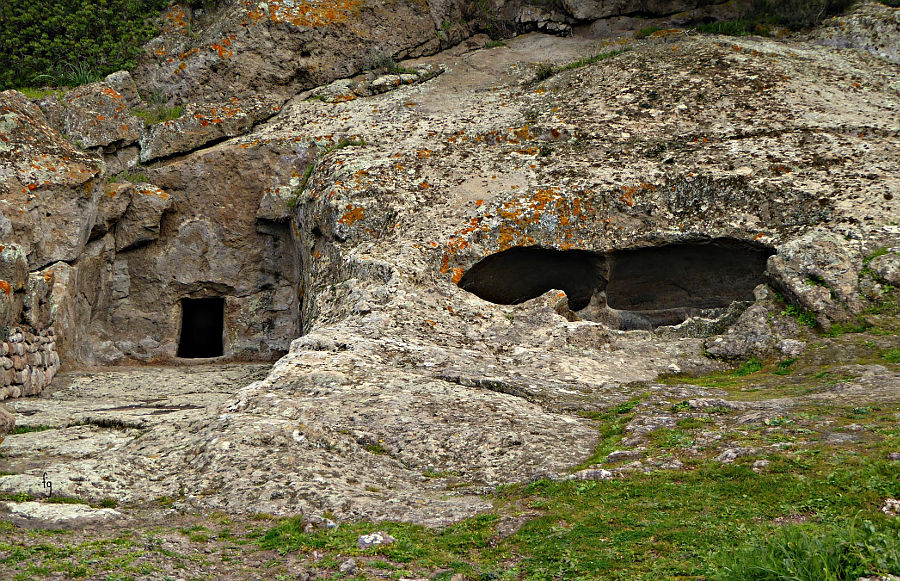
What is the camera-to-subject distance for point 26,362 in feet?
37.1

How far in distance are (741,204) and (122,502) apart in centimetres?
1034

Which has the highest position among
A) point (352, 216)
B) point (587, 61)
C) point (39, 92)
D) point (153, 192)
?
point (587, 61)

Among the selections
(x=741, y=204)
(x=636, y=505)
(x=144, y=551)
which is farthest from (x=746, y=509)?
(x=741, y=204)

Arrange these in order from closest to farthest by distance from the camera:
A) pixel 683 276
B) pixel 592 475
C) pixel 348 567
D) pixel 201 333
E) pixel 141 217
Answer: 1. pixel 348 567
2. pixel 592 475
3. pixel 683 276
4. pixel 141 217
5. pixel 201 333

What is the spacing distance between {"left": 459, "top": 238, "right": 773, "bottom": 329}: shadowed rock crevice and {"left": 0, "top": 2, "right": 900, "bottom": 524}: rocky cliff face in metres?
0.05

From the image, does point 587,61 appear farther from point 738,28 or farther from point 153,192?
point 153,192

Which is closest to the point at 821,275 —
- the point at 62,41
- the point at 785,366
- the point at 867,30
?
the point at 785,366

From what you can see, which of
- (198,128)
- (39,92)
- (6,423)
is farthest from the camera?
(39,92)

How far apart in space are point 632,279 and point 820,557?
385 inches

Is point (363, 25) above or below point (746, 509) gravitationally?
above

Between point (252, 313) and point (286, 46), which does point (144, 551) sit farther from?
point (286, 46)

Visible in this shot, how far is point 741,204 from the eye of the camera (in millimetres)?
12406

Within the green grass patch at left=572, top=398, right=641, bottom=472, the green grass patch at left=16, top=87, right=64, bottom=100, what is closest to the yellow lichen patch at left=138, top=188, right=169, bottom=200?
the green grass patch at left=16, top=87, right=64, bottom=100

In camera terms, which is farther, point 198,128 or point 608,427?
point 198,128
